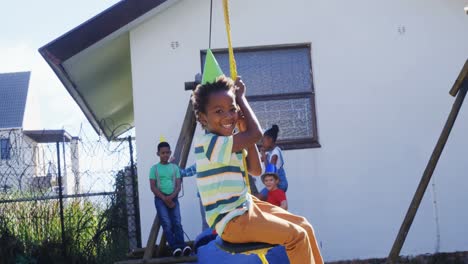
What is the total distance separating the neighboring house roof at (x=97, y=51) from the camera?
26.5ft

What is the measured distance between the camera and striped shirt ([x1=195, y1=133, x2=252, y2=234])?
164 inches

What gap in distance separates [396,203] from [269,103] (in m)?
2.08

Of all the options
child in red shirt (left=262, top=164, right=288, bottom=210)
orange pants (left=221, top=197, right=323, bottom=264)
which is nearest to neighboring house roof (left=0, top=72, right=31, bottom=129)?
child in red shirt (left=262, top=164, right=288, bottom=210)

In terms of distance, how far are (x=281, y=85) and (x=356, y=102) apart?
3.26ft

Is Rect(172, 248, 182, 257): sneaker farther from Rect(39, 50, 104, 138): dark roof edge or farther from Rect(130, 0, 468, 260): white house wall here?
Rect(39, 50, 104, 138): dark roof edge

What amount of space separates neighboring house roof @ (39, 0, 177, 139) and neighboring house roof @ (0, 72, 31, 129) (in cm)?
3201

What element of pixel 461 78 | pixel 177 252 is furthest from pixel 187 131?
pixel 461 78

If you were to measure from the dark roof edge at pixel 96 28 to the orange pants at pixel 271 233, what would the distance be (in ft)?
14.8

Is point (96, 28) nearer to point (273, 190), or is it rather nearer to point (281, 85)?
point (281, 85)

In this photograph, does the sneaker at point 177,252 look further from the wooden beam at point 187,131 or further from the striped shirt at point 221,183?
the striped shirt at point 221,183

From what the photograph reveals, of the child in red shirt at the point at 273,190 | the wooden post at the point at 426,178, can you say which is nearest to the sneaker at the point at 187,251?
the child in red shirt at the point at 273,190

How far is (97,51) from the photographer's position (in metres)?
8.96

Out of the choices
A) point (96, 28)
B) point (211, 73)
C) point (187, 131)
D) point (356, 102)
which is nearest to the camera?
point (211, 73)

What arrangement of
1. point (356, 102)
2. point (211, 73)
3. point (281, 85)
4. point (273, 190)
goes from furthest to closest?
point (281, 85) → point (356, 102) → point (273, 190) → point (211, 73)
